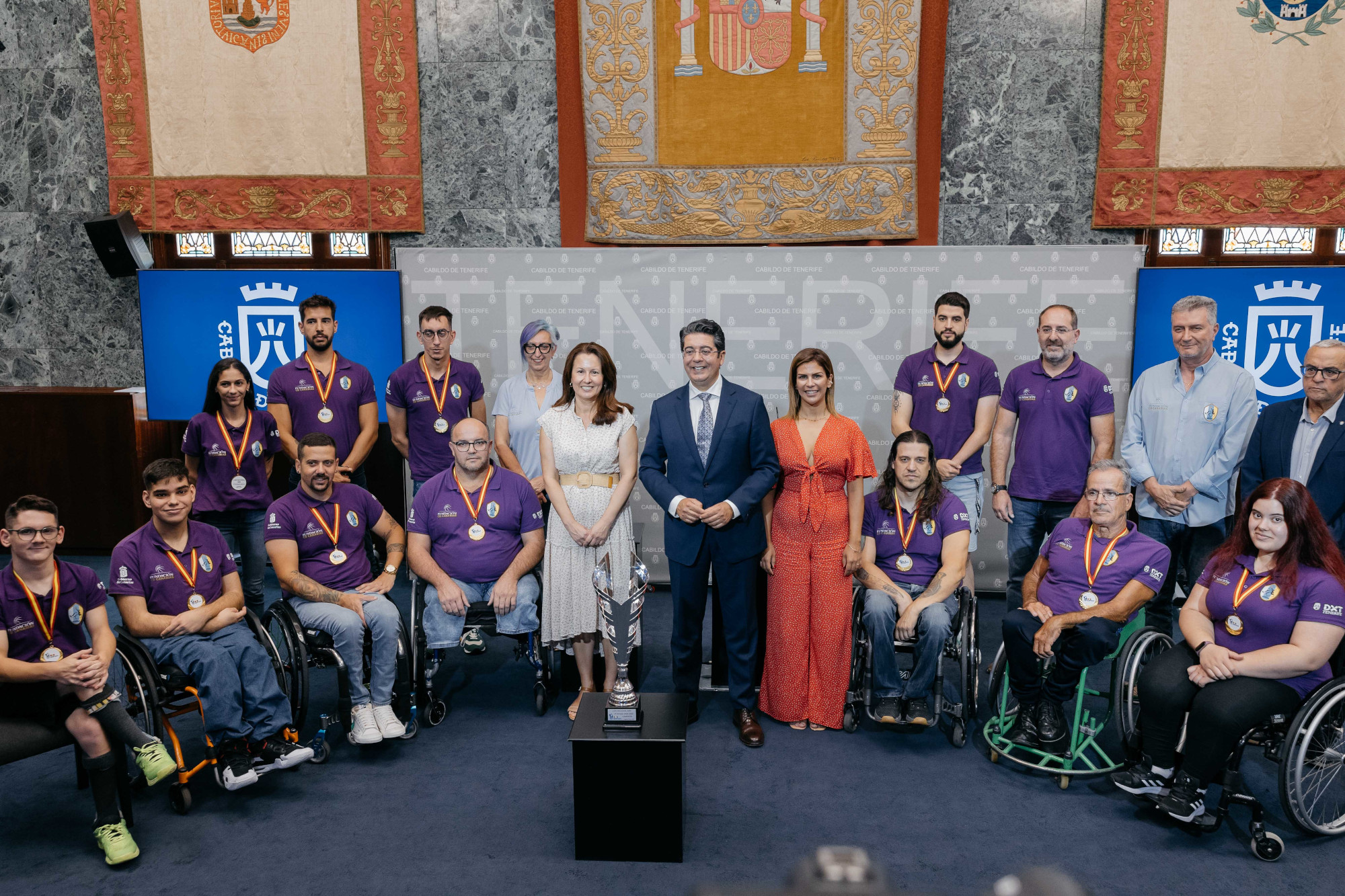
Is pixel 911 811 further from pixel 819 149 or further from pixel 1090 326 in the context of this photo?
pixel 819 149

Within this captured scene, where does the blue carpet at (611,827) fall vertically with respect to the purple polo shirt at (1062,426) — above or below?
below

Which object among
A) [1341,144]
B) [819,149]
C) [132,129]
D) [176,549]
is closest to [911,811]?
[176,549]

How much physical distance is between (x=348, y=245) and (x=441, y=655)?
337 centimetres

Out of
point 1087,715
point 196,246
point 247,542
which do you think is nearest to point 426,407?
point 247,542

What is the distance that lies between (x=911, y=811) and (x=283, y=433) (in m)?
3.25

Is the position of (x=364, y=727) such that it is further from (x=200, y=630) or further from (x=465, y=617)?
(x=200, y=630)

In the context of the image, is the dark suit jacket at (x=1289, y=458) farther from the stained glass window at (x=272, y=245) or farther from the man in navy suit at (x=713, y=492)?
the stained glass window at (x=272, y=245)

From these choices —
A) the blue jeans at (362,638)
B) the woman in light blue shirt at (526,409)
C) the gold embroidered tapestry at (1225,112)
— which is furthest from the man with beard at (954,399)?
the blue jeans at (362,638)

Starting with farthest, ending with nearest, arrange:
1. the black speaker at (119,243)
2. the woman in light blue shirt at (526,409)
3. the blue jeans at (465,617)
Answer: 1. the black speaker at (119,243)
2. the woman in light blue shirt at (526,409)
3. the blue jeans at (465,617)

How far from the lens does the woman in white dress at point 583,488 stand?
356 cm

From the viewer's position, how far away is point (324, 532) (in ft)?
11.5

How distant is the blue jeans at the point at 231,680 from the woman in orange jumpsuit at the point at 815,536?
183 cm

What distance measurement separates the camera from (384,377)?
220 inches

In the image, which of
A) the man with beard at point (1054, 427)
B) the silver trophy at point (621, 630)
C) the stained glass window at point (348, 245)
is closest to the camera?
the silver trophy at point (621, 630)
